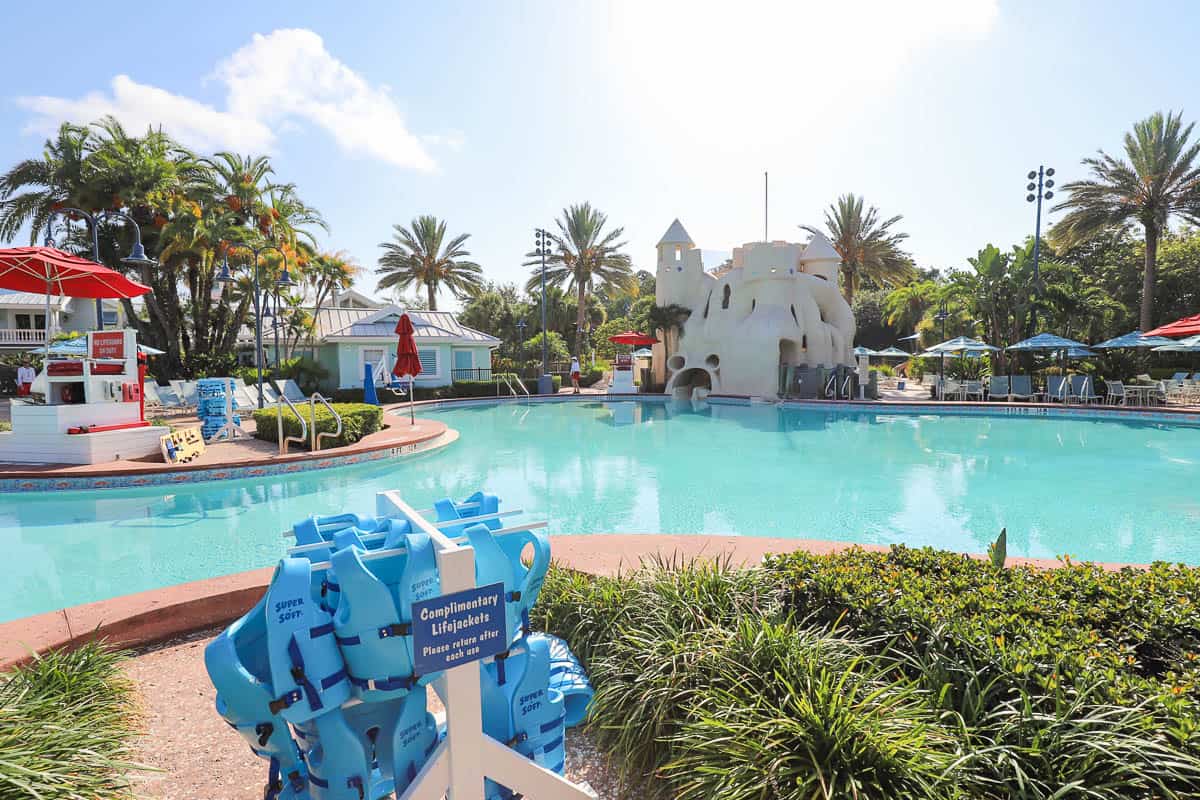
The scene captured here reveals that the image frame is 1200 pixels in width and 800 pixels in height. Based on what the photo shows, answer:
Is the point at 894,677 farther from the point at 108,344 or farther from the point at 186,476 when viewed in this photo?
the point at 108,344

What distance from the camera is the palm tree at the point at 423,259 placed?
32.0 meters

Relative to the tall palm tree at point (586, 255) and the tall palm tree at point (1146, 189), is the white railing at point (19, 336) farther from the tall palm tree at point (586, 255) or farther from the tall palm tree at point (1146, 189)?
the tall palm tree at point (1146, 189)

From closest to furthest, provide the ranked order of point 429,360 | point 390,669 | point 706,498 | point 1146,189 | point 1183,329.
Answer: point 390,669 < point 706,498 < point 1183,329 < point 1146,189 < point 429,360

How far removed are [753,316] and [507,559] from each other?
939 inches

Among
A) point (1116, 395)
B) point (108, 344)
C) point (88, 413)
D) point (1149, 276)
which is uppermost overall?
point (1149, 276)

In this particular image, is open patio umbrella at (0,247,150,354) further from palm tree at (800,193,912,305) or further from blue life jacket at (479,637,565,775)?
palm tree at (800,193,912,305)

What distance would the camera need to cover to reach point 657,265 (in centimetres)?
2817

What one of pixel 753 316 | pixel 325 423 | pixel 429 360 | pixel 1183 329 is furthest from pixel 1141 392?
pixel 429 360

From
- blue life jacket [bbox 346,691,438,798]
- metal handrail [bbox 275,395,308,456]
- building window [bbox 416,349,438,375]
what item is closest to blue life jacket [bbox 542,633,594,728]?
blue life jacket [bbox 346,691,438,798]

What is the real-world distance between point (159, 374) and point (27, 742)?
83.6 ft

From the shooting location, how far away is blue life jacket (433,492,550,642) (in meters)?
2.15

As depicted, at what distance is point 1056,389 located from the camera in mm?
20359

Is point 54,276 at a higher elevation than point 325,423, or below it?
higher

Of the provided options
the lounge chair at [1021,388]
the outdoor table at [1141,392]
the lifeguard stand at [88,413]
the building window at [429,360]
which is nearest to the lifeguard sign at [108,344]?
the lifeguard stand at [88,413]
